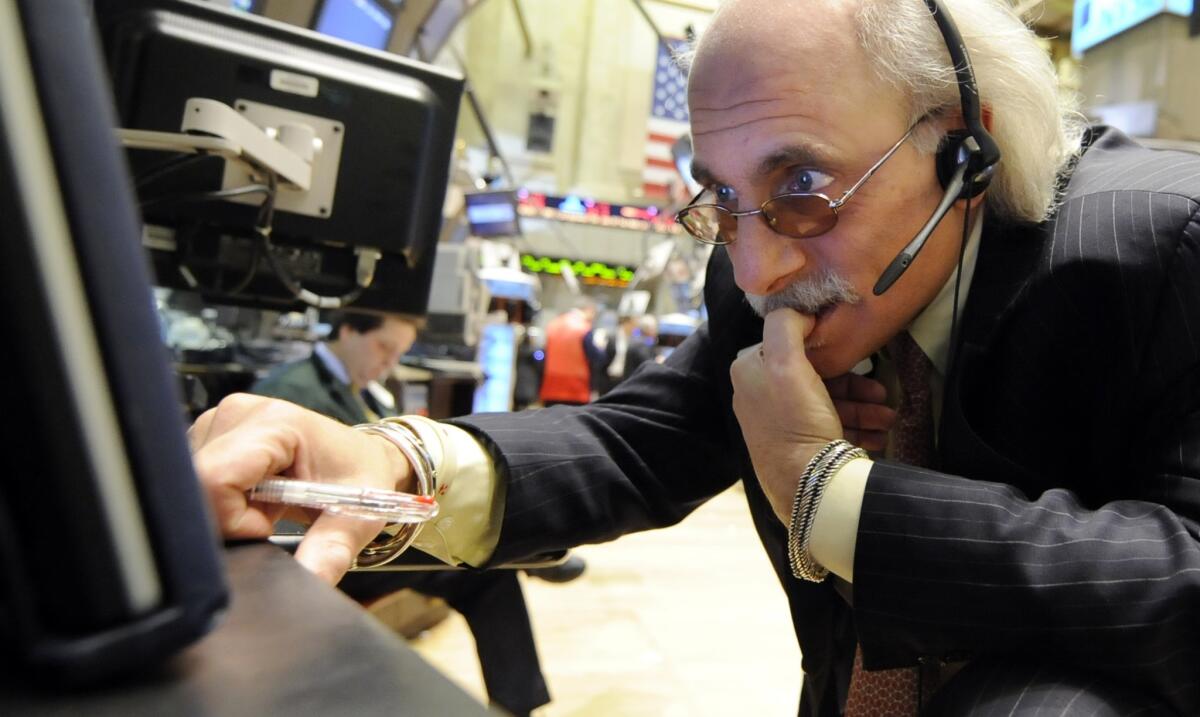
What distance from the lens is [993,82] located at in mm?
961

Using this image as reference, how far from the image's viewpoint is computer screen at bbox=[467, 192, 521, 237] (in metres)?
5.00

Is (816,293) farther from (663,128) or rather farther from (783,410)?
(663,128)

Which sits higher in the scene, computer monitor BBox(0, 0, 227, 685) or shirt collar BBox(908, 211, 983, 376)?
computer monitor BBox(0, 0, 227, 685)

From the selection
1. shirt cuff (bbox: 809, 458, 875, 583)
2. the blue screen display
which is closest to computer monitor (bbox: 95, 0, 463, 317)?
shirt cuff (bbox: 809, 458, 875, 583)

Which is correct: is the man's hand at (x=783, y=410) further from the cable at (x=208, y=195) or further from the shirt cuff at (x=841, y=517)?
the cable at (x=208, y=195)

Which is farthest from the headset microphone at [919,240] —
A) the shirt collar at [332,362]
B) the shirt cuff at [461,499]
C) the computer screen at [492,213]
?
the computer screen at [492,213]

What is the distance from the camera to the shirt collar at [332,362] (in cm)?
255

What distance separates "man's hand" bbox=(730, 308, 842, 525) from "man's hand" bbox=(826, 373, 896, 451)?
0.12 metres

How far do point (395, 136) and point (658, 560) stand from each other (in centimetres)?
276

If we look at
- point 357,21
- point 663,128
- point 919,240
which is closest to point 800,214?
point 919,240

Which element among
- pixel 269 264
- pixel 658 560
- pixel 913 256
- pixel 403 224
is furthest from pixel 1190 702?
pixel 658 560

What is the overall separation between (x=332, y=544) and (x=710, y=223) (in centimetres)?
59

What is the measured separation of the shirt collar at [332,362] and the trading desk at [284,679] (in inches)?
89.0

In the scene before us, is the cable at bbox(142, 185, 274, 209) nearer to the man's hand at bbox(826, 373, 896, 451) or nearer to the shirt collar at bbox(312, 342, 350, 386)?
the man's hand at bbox(826, 373, 896, 451)
